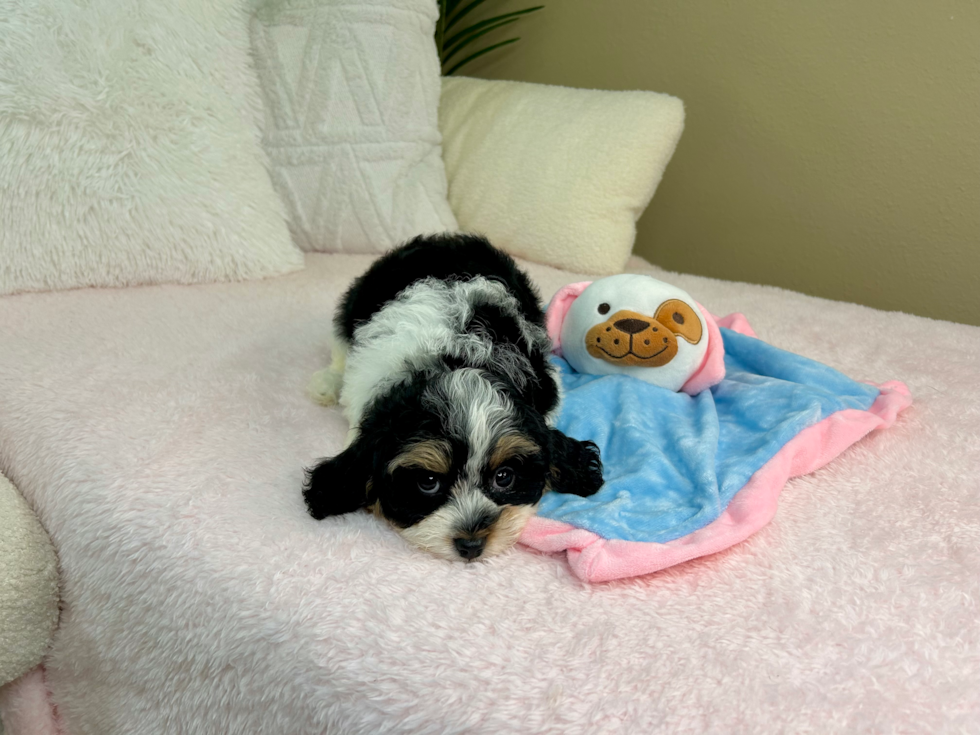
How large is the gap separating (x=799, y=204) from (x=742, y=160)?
1.19ft

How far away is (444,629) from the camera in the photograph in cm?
119

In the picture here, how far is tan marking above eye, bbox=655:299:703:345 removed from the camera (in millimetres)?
2061

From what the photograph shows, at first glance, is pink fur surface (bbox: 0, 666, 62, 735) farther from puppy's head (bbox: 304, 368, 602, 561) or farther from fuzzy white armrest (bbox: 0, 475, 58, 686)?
puppy's head (bbox: 304, 368, 602, 561)

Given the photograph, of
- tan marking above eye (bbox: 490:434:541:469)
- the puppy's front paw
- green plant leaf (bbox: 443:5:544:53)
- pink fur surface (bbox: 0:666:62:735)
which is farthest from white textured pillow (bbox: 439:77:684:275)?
pink fur surface (bbox: 0:666:62:735)

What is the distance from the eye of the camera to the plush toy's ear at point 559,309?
2.35 metres

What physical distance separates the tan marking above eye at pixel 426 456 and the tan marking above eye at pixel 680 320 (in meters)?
0.90

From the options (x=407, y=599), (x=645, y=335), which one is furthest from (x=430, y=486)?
(x=645, y=335)

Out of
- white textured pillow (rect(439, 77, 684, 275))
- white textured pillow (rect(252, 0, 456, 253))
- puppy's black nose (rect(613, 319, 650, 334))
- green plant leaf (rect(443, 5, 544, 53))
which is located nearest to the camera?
puppy's black nose (rect(613, 319, 650, 334))

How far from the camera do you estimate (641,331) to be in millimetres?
2045

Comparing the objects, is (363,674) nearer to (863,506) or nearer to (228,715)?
(228,715)

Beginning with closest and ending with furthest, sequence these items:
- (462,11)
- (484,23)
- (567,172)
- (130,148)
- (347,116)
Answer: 1. (130,148)
2. (347,116)
3. (567,172)
4. (484,23)
5. (462,11)

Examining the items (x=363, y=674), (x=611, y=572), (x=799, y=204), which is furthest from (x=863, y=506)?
(x=799, y=204)

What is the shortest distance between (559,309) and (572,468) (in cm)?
90

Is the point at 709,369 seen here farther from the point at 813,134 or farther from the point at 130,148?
the point at 130,148
